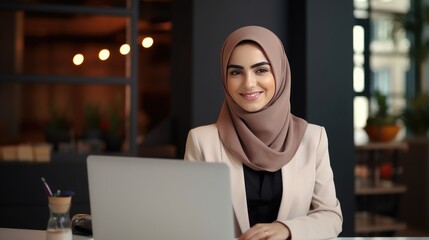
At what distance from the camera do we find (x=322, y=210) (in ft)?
7.50

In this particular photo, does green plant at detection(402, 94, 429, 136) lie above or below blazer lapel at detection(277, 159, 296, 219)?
above

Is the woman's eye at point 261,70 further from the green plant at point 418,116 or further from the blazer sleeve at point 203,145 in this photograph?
the green plant at point 418,116

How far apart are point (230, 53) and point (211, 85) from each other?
1912mm

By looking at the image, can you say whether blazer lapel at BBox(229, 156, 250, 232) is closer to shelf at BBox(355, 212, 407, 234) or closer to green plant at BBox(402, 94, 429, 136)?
shelf at BBox(355, 212, 407, 234)

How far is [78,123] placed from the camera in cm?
428

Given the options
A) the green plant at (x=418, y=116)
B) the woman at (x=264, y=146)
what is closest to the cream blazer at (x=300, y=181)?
the woman at (x=264, y=146)

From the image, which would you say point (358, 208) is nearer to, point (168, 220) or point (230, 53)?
point (230, 53)

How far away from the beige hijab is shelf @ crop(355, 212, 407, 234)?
3.28 m

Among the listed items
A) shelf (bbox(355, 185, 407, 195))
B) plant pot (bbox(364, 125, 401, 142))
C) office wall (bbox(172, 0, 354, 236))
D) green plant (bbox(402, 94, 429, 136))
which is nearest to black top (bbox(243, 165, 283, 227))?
office wall (bbox(172, 0, 354, 236))

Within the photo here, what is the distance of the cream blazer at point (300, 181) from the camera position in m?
2.22

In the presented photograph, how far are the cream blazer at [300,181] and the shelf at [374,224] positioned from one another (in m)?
3.18

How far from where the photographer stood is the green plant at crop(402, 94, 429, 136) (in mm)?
8188

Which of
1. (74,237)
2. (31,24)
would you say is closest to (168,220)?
(74,237)

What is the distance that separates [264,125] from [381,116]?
4142 mm
